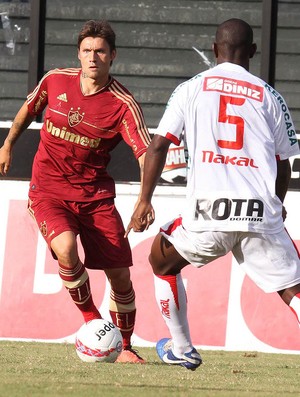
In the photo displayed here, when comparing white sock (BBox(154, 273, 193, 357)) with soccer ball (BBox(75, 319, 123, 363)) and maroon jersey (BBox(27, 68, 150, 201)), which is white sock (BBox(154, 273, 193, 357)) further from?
maroon jersey (BBox(27, 68, 150, 201))

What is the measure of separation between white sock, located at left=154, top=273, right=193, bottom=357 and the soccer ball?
25.9 inches

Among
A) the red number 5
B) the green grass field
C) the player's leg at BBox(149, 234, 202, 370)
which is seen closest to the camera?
the green grass field

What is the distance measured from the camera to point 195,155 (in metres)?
7.07

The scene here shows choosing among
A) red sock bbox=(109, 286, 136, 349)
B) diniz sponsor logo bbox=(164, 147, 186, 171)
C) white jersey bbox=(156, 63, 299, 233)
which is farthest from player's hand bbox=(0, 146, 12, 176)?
diniz sponsor logo bbox=(164, 147, 186, 171)

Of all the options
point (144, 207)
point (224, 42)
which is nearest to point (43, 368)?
point (144, 207)

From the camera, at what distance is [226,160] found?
7031mm

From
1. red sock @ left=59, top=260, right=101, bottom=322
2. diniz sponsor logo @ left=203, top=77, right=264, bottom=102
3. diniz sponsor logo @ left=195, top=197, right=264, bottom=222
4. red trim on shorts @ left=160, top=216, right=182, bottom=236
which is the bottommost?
red sock @ left=59, top=260, right=101, bottom=322

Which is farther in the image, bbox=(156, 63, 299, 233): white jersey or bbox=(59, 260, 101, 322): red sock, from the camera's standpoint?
bbox=(59, 260, 101, 322): red sock

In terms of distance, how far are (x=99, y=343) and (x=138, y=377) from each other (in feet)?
3.00

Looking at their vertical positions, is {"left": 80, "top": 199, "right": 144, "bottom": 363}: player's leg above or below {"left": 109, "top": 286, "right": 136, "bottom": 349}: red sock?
above

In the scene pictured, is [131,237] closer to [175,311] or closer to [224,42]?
[175,311]

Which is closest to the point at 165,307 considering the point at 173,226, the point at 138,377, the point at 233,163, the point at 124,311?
the point at 138,377

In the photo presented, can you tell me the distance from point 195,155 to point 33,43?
556 cm

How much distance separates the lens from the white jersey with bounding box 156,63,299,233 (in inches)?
276
